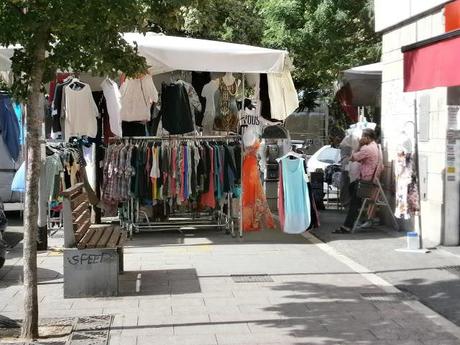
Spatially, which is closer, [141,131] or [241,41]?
[141,131]

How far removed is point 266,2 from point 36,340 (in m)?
14.2

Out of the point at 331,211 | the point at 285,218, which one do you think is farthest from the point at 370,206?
the point at 331,211

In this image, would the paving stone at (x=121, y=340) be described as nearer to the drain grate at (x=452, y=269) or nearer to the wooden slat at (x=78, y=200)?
the wooden slat at (x=78, y=200)

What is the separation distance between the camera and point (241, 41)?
19062 millimetres

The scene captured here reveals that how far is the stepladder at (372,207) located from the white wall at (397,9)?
2.77m

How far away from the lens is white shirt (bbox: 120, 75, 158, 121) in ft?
35.3

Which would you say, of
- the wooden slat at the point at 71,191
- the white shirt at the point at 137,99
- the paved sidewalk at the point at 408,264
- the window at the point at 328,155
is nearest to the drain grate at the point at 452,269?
the paved sidewalk at the point at 408,264

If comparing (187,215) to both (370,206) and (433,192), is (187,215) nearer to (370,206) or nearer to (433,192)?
(370,206)

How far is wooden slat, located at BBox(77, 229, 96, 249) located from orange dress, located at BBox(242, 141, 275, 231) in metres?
3.85

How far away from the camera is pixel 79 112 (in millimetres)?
10812

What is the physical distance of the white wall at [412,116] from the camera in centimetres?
980

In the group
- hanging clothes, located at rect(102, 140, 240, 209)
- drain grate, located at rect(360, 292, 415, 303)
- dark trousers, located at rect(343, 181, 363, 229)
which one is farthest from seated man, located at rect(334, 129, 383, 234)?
drain grate, located at rect(360, 292, 415, 303)

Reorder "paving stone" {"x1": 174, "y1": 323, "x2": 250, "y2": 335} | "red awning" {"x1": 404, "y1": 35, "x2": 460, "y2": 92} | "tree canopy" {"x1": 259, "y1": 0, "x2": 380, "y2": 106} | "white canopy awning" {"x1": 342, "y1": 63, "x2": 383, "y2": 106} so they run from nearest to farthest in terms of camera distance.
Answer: "paving stone" {"x1": 174, "y1": 323, "x2": 250, "y2": 335}
"red awning" {"x1": 404, "y1": 35, "x2": 460, "y2": 92}
"white canopy awning" {"x1": 342, "y1": 63, "x2": 383, "y2": 106}
"tree canopy" {"x1": 259, "y1": 0, "x2": 380, "y2": 106}

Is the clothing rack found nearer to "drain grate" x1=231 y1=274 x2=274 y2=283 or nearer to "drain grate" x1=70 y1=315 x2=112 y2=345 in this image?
"drain grate" x1=231 y1=274 x2=274 y2=283
